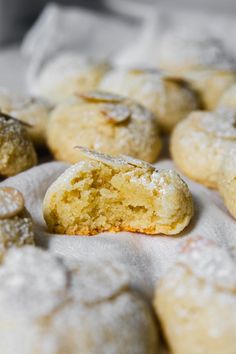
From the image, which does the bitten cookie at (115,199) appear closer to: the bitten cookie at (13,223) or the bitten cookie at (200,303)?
the bitten cookie at (13,223)

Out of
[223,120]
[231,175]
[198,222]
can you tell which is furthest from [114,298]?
A: [223,120]

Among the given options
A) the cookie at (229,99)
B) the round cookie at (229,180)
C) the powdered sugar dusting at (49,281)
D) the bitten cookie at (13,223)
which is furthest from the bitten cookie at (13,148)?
the cookie at (229,99)

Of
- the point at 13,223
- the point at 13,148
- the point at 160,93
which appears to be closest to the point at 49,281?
the point at 13,223

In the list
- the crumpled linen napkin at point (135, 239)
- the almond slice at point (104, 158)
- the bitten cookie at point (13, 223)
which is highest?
the almond slice at point (104, 158)

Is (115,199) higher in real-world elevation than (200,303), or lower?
lower

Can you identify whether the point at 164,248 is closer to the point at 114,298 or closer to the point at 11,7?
the point at 114,298

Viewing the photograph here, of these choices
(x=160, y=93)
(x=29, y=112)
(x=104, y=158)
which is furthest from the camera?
(x=160, y=93)

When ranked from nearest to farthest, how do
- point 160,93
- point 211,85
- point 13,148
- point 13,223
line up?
point 13,223 < point 13,148 < point 160,93 < point 211,85

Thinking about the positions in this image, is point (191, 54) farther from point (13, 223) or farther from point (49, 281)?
point (49, 281)
